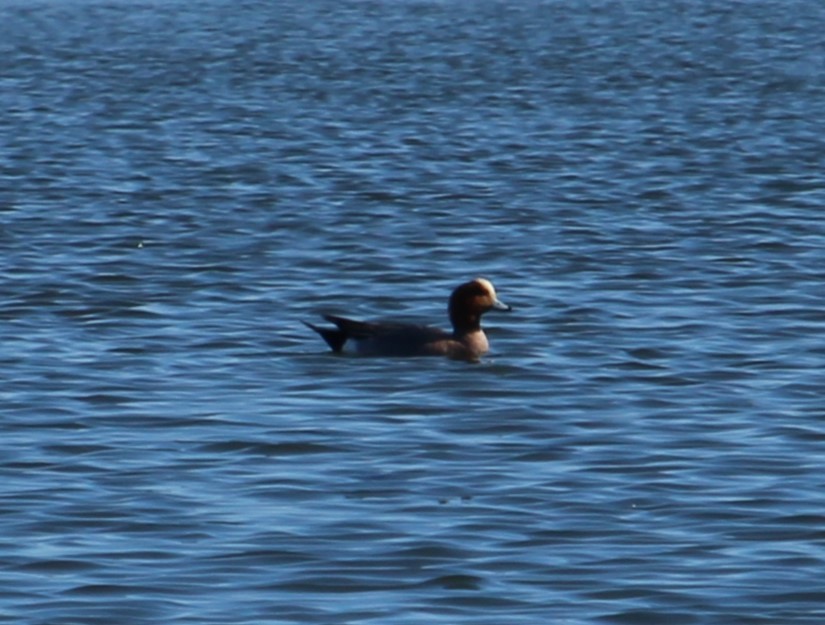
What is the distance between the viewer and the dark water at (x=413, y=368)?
9422 mm

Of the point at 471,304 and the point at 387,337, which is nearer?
the point at 387,337

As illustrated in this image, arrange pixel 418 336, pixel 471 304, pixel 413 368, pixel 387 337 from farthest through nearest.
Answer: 1. pixel 471 304
2. pixel 418 336
3. pixel 387 337
4. pixel 413 368

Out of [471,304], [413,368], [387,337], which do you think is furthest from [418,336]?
[471,304]

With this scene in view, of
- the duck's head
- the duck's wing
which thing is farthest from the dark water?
the duck's head

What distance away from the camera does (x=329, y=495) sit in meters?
10.8

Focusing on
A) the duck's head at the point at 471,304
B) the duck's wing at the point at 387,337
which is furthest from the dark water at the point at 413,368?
the duck's head at the point at 471,304

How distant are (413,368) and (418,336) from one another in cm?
37

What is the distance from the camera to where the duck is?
14906 mm

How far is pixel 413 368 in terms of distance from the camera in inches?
579

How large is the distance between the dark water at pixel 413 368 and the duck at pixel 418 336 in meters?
0.13

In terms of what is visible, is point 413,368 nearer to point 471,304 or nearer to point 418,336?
point 418,336

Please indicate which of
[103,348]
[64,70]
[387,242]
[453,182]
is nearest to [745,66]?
[64,70]

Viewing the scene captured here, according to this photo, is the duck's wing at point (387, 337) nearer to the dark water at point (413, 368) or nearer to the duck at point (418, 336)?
the duck at point (418, 336)

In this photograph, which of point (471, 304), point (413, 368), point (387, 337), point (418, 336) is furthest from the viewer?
point (471, 304)
